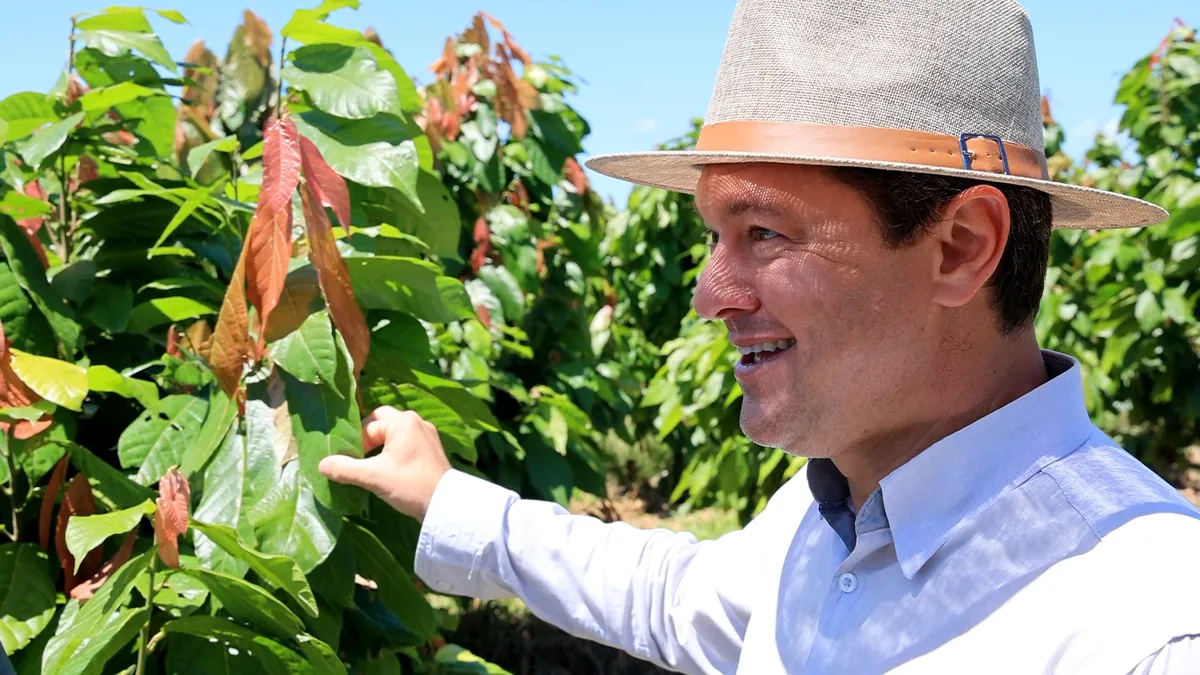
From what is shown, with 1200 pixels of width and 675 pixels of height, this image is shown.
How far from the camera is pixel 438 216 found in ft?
6.76

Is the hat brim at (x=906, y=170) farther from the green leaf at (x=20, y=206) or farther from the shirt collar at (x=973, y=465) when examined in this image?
the green leaf at (x=20, y=206)

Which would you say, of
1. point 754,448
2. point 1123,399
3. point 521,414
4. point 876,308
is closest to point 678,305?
point 1123,399

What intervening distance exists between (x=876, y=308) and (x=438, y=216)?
1026mm

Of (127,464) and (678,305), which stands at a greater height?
(127,464)

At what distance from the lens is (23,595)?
65.1 inches

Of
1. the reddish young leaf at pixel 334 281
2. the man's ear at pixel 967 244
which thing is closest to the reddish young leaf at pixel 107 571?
the reddish young leaf at pixel 334 281

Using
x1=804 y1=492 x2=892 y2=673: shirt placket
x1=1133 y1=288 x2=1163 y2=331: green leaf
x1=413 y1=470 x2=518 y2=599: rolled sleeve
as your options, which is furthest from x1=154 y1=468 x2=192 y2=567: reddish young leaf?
x1=1133 y1=288 x2=1163 y2=331: green leaf

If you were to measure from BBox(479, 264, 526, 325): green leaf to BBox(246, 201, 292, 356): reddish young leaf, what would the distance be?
2.37 meters

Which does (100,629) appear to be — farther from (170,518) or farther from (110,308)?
(110,308)

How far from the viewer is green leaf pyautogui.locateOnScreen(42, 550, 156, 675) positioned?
4.71 feet

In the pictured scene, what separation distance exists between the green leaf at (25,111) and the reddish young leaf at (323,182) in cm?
62

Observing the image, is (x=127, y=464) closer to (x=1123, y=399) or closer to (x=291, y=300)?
(x=291, y=300)

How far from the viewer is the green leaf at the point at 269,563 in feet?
4.77

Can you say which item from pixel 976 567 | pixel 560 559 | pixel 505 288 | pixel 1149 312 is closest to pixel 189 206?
pixel 560 559
